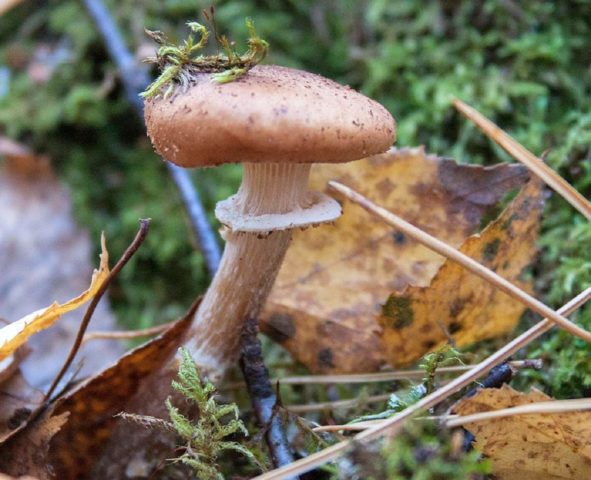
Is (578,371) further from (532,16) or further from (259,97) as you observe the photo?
(532,16)

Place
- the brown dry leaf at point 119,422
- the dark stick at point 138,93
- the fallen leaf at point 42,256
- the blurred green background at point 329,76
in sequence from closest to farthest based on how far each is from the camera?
1. the brown dry leaf at point 119,422
2. the dark stick at point 138,93
3. the blurred green background at point 329,76
4. the fallen leaf at point 42,256

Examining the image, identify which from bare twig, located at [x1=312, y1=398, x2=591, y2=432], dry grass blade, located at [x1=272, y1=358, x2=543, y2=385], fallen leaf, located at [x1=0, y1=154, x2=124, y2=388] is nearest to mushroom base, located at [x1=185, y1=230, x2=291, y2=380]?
dry grass blade, located at [x1=272, y1=358, x2=543, y2=385]

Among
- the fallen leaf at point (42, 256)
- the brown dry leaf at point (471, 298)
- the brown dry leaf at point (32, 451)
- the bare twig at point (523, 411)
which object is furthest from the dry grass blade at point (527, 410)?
the fallen leaf at point (42, 256)

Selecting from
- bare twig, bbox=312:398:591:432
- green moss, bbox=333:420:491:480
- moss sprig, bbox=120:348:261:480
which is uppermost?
green moss, bbox=333:420:491:480

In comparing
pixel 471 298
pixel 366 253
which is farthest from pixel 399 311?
pixel 366 253

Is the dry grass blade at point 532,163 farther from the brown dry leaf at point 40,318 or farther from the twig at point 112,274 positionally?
the brown dry leaf at point 40,318

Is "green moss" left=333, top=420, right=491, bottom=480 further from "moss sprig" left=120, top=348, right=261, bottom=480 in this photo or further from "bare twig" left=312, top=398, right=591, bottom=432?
"moss sprig" left=120, top=348, right=261, bottom=480
